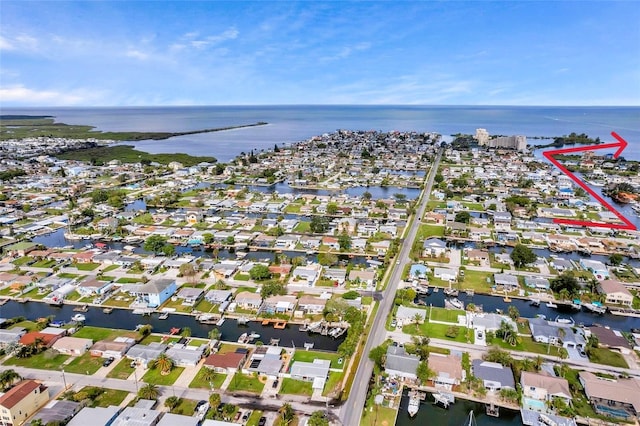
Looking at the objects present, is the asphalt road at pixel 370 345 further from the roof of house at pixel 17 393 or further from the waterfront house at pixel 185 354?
the roof of house at pixel 17 393

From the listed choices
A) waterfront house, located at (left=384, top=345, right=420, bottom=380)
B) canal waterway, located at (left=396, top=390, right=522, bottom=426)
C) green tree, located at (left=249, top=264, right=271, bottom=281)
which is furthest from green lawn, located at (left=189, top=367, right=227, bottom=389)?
green tree, located at (left=249, top=264, right=271, bottom=281)

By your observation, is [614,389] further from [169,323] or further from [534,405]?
[169,323]

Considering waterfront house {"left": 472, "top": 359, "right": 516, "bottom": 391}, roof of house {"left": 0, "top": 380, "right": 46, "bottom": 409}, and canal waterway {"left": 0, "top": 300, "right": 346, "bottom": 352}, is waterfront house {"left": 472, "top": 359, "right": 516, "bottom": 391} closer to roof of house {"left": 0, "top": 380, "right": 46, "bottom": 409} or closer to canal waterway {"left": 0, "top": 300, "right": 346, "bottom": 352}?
canal waterway {"left": 0, "top": 300, "right": 346, "bottom": 352}

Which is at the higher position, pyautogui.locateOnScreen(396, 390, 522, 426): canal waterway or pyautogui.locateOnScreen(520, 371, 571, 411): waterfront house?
pyautogui.locateOnScreen(520, 371, 571, 411): waterfront house

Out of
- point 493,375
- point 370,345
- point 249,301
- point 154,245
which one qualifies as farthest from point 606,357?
point 154,245

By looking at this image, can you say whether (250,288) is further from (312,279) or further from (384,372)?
(384,372)

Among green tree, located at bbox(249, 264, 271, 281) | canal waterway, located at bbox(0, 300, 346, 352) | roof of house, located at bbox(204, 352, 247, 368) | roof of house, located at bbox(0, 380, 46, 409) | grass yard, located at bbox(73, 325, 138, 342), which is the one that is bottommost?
canal waterway, located at bbox(0, 300, 346, 352)

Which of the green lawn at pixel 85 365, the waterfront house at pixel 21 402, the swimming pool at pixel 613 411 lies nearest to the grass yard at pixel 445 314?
the swimming pool at pixel 613 411
